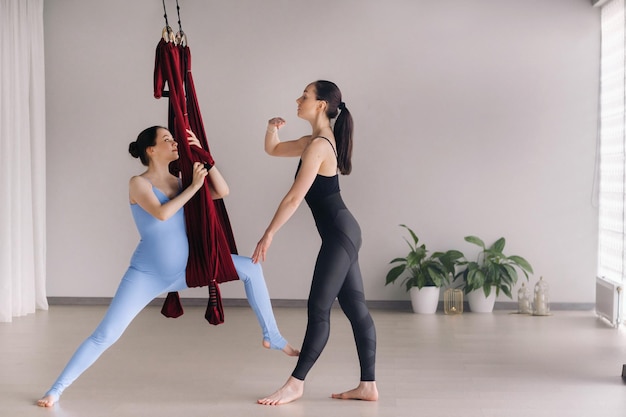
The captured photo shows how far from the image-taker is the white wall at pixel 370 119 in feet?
22.9

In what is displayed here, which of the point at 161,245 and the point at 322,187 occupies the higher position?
the point at 322,187

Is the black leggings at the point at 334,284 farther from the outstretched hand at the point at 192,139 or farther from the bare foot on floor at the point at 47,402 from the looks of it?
the bare foot on floor at the point at 47,402

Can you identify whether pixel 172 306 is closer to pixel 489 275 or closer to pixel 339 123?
pixel 339 123

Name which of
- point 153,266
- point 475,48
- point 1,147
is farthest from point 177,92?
point 475,48

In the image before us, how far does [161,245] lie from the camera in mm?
3908

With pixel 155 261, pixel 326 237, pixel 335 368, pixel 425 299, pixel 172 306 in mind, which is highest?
pixel 326 237

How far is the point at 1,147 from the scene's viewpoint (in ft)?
21.2

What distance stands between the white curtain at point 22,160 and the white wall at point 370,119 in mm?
400

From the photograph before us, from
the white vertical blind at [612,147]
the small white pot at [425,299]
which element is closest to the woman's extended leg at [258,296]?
the small white pot at [425,299]

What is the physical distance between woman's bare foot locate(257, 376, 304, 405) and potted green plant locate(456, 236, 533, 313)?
3.09 m

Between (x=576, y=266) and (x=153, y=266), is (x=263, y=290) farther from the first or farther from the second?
(x=576, y=266)

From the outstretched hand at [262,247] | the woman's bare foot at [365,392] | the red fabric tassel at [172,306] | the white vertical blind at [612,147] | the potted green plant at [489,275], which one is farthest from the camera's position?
the potted green plant at [489,275]

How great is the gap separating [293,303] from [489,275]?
1.72m

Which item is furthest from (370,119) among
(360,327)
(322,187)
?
(360,327)
